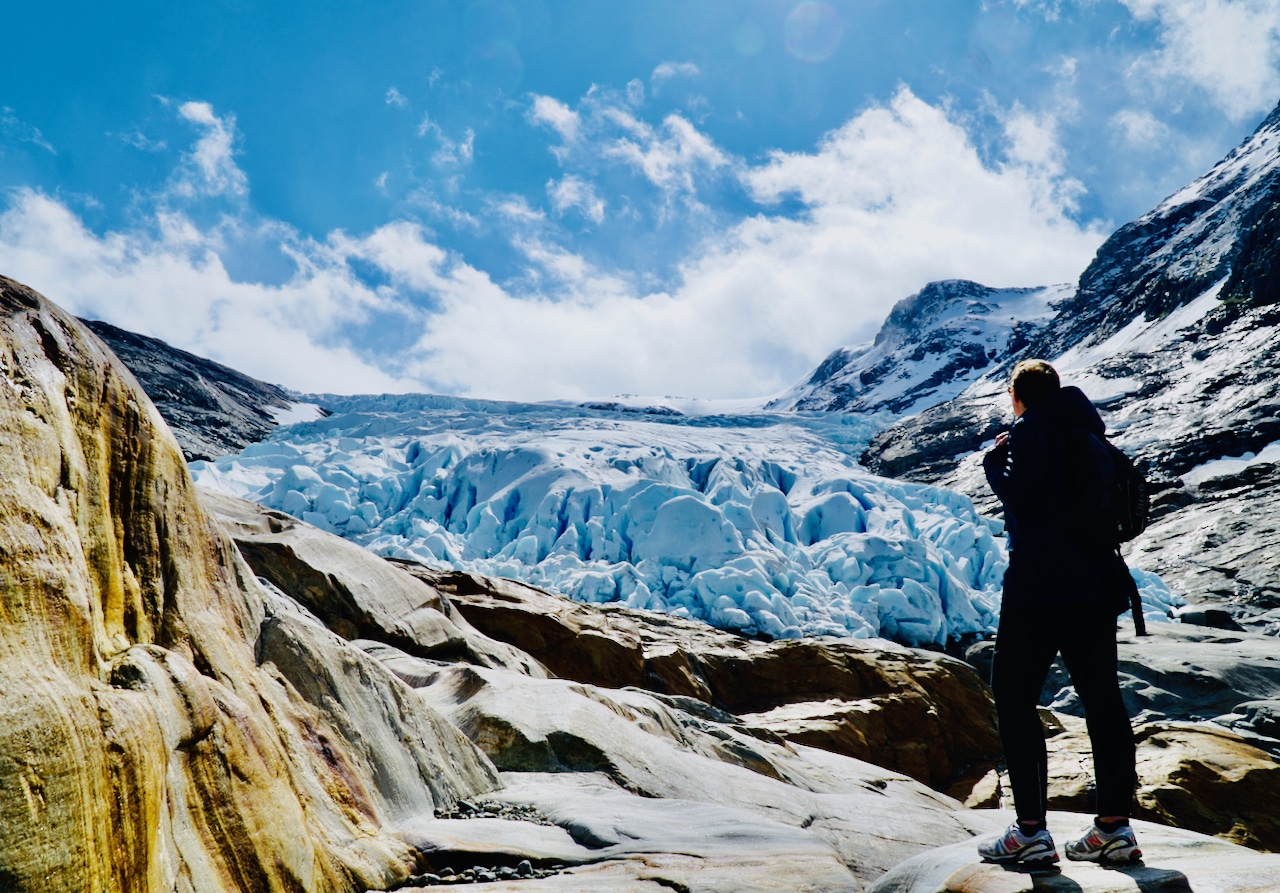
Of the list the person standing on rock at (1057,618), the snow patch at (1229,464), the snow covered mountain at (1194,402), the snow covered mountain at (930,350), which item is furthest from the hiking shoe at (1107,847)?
the snow covered mountain at (930,350)

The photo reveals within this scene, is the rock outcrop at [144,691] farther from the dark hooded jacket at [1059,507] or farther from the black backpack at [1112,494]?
the black backpack at [1112,494]

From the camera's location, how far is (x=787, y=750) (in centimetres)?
1062

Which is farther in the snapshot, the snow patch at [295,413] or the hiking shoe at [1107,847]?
the snow patch at [295,413]

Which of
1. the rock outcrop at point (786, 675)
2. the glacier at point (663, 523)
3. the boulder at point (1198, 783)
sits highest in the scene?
the glacier at point (663, 523)

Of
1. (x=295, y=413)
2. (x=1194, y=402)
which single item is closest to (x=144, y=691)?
(x=1194, y=402)

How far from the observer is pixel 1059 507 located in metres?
3.52

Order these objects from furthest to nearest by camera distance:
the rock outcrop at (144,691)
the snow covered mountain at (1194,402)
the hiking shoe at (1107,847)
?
the snow covered mountain at (1194,402) < the hiking shoe at (1107,847) < the rock outcrop at (144,691)

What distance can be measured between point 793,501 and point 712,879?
110ft

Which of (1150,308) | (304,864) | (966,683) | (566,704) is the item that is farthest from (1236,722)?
(1150,308)

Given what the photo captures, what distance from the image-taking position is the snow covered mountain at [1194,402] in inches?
1446

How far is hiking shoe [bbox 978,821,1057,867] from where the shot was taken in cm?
322

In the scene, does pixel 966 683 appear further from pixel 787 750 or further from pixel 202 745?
pixel 202 745

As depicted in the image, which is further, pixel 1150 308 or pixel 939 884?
pixel 1150 308

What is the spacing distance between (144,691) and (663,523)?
26365mm
